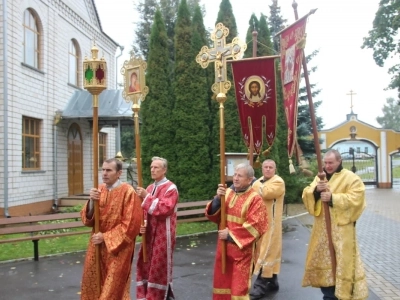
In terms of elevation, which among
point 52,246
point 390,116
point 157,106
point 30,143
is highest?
point 390,116

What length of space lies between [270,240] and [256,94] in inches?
82.9

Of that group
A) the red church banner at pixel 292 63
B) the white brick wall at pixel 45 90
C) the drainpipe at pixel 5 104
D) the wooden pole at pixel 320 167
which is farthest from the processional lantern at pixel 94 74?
the white brick wall at pixel 45 90

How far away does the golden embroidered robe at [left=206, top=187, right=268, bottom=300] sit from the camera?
4.75m

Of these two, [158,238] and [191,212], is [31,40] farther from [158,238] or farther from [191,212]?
[158,238]

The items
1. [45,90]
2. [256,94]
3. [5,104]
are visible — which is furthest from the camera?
[45,90]

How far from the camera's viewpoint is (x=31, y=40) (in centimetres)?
1477

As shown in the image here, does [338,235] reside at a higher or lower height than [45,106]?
lower

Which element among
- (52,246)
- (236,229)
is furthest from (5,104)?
(236,229)

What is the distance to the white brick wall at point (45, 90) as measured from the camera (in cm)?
1327

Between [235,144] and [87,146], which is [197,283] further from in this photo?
[87,146]

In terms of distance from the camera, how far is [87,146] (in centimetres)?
1880

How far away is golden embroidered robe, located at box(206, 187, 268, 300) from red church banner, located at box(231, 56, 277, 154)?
1944mm

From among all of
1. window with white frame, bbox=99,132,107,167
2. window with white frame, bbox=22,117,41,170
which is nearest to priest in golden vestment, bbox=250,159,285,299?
window with white frame, bbox=22,117,41,170

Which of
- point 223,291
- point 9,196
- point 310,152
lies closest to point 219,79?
point 223,291
